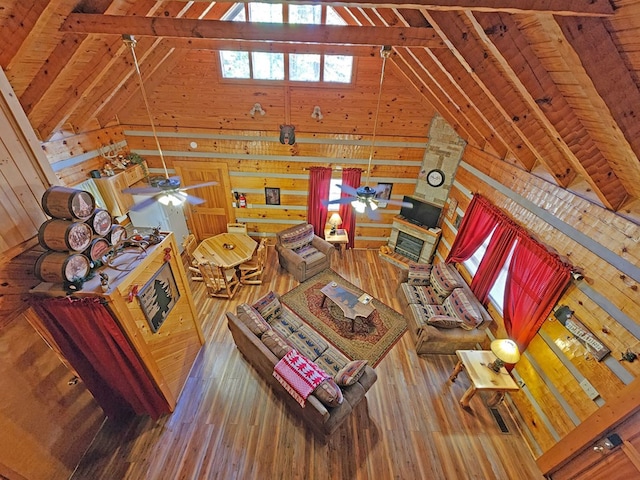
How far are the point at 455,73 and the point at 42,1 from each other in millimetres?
4250

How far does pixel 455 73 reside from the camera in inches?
124

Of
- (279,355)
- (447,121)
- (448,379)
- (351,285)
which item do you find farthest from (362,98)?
(448,379)

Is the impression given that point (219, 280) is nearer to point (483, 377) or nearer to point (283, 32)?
point (283, 32)

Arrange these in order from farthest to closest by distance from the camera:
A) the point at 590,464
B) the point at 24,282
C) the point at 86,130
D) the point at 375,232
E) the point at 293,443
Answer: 1. the point at 375,232
2. the point at 86,130
3. the point at 293,443
4. the point at 590,464
5. the point at 24,282

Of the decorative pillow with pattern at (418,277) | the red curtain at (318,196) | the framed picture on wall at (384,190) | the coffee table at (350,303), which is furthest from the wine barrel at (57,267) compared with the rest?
the framed picture on wall at (384,190)

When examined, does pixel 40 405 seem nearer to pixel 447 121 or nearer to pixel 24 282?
pixel 24 282

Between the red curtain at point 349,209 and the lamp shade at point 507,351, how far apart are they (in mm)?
4322

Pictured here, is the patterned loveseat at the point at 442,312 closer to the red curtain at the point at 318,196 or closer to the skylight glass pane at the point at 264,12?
the red curtain at the point at 318,196

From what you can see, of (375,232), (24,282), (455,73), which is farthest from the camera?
(375,232)

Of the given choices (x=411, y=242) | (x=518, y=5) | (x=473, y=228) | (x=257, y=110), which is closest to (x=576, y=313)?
(x=473, y=228)

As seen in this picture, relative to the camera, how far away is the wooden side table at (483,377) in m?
3.49

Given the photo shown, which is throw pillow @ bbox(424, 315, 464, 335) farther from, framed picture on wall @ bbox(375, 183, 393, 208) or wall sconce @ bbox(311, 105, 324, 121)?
wall sconce @ bbox(311, 105, 324, 121)

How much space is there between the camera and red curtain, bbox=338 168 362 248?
6.31 m

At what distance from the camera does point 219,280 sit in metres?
5.43
